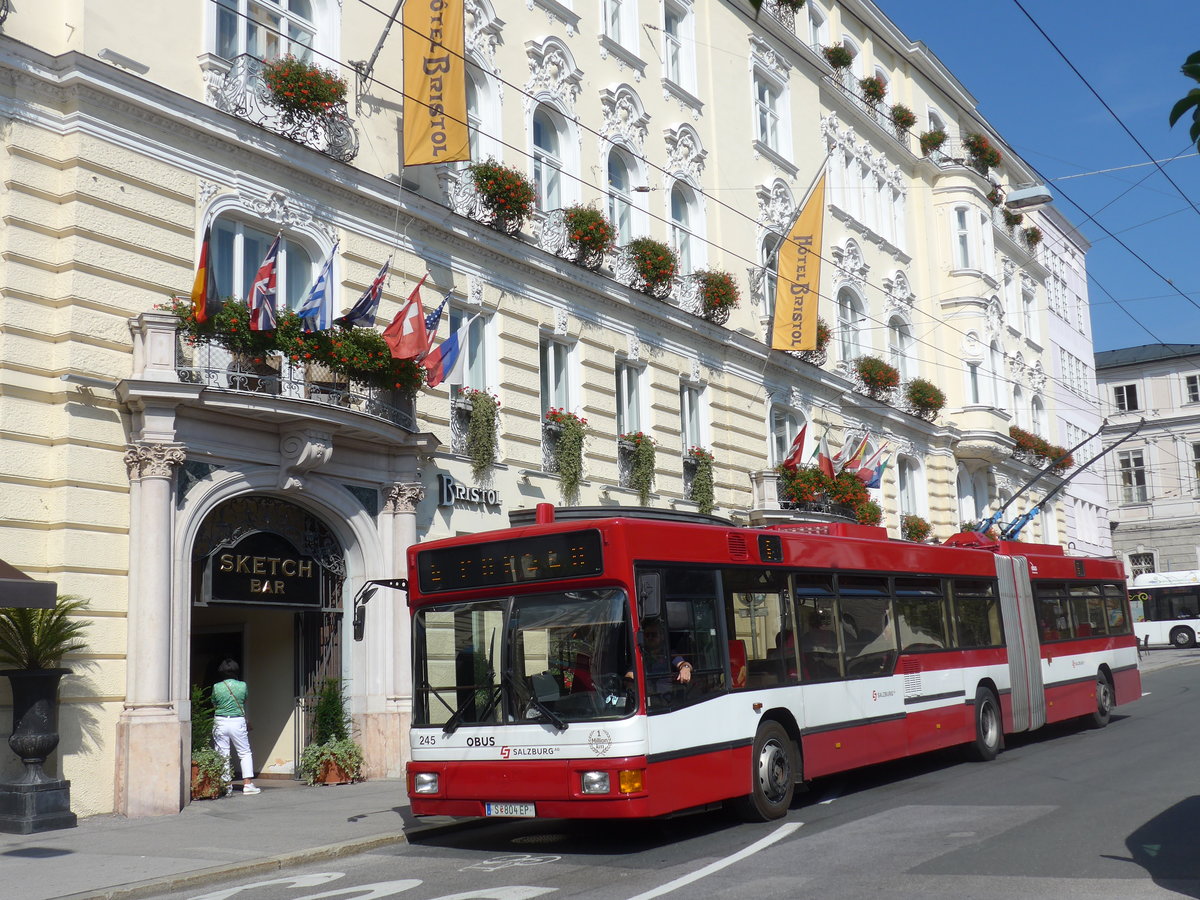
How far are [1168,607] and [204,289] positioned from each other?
5342 cm

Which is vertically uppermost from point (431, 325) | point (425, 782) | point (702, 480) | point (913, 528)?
point (431, 325)

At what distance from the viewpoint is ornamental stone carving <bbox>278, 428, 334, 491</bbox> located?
16906 mm

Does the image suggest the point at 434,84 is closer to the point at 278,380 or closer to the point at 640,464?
the point at 278,380

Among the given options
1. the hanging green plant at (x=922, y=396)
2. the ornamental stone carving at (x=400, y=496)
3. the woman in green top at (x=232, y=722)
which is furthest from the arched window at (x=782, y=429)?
the woman in green top at (x=232, y=722)

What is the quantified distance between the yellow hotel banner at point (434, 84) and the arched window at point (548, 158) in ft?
12.1

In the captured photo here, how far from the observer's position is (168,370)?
15398mm

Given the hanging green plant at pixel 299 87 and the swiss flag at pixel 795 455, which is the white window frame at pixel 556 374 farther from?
the swiss flag at pixel 795 455

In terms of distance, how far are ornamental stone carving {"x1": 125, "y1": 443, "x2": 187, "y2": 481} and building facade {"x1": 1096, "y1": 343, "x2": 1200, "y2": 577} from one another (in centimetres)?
6231

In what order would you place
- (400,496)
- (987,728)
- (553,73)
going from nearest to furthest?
(987,728)
(400,496)
(553,73)

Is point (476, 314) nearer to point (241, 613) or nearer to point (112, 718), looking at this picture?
point (241, 613)

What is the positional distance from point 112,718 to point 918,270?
30.8m

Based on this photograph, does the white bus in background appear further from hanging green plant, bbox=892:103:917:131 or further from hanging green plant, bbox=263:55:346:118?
hanging green plant, bbox=263:55:346:118

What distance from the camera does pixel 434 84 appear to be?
19.7 m

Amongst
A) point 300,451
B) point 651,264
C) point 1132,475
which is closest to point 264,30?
point 300,451
